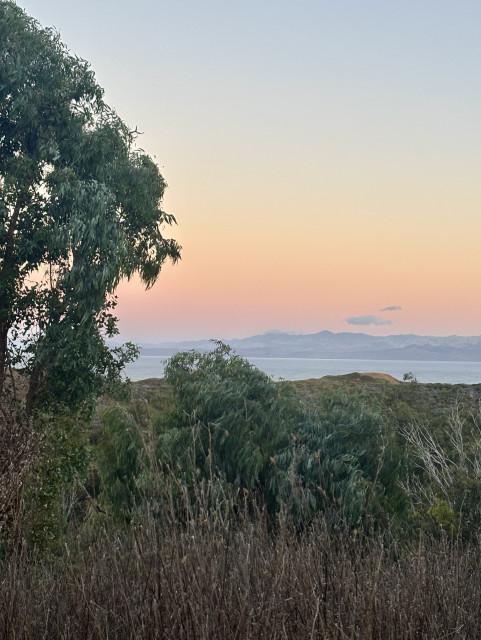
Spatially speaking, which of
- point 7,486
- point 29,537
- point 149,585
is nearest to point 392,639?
point 149,585

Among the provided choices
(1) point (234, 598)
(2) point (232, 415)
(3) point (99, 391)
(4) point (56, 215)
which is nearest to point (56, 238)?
(4) point (56, 215)

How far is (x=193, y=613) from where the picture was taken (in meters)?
3.82

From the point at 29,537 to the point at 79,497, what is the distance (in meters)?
8.84

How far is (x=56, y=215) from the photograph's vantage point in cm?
1327

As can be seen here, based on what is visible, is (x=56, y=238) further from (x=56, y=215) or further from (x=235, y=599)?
(x=235, y=599)

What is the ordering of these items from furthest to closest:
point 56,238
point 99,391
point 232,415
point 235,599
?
1. point 232,415
2. point 99,391
3. point 56,238
4. point 235,599

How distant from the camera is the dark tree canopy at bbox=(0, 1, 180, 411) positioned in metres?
12.9

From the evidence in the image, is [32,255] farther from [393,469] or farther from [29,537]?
[393,469]

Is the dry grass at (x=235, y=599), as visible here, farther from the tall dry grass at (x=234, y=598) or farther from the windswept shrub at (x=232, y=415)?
the windswept shrub at (x=232, y=415)

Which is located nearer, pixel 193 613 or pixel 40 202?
pixel 193 613

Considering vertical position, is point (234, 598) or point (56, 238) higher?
point (56, 238)

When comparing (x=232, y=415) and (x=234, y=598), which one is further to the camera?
(x=232, y=415)

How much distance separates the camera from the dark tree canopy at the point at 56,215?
12.9 meters

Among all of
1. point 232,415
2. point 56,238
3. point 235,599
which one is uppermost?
point 56,238
